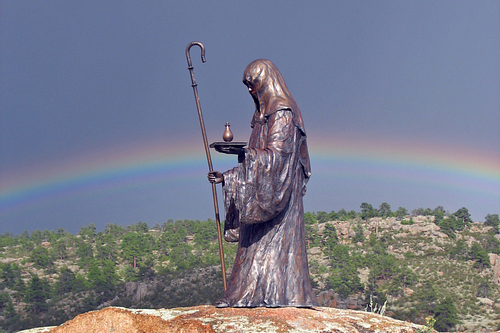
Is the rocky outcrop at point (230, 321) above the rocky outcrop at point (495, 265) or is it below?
above

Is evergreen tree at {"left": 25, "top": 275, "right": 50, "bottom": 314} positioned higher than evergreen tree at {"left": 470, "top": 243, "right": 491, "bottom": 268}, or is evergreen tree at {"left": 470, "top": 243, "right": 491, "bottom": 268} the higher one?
evergreen tree at {"left": 25, "top": 275, "right": 50, "bottom": 314}

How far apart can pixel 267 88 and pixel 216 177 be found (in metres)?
1.42

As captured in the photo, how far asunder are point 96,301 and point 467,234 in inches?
790

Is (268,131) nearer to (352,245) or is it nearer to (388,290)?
(388,290)

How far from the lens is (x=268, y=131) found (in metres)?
6.82

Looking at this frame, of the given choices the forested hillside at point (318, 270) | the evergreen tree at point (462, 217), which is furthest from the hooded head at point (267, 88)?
→ the evergreen tree at point (462, 217)

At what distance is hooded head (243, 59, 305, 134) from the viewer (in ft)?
22.7

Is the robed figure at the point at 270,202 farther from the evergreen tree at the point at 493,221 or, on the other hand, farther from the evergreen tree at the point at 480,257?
the evergreen tree at the point at 493,221

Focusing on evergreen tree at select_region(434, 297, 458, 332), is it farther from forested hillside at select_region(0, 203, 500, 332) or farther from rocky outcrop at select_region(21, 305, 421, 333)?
rocky outcrop at select_region(21, 305, 421, 333)

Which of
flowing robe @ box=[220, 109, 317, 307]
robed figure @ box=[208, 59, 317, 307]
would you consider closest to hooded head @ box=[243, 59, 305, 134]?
robed figure @ box=[208, 59, 317, 307]

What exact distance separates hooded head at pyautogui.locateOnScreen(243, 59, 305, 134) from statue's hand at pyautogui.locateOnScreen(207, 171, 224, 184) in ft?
3.20

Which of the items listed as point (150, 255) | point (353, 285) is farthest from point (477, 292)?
point (150, 255)

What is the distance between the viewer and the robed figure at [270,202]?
6449 mm

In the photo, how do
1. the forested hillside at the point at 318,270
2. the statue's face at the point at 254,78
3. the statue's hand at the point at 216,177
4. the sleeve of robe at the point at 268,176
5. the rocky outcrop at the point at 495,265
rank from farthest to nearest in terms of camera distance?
the rocky outcrop at the point at 495,265
the forested hillside at the point at 318,270
the statue's face at the point at 254,78
the statue's hand at the point at 216,177
the sleeve of robe at the point at 268,176
